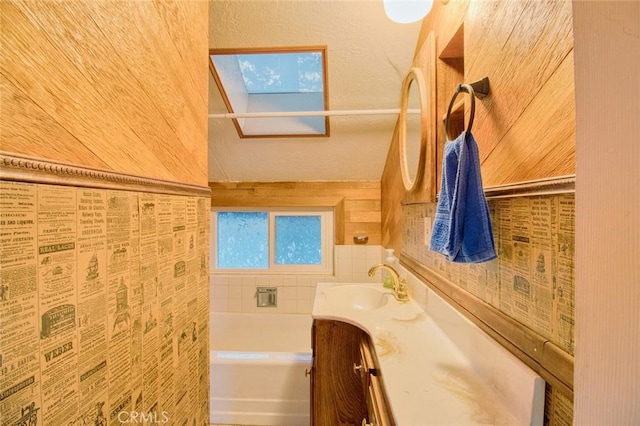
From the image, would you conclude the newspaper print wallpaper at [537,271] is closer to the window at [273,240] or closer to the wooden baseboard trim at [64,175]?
the wooden baseboard trim at [64,175]

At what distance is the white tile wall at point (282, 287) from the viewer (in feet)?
8.07

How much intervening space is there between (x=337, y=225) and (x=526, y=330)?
1.91m

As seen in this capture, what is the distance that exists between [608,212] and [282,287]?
2413 mm

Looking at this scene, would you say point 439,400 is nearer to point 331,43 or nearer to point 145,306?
point 145,306

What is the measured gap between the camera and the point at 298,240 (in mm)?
2596

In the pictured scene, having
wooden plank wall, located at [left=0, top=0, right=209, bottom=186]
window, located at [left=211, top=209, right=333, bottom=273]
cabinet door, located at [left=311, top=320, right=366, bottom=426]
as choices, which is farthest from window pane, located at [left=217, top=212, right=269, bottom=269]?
wooden plank wall, located at [left=0, top=0, right=209, bottom=186]

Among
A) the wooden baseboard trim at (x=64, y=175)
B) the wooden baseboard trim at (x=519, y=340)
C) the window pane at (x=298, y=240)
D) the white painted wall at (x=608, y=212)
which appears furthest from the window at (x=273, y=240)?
the white painted wall at (x=608, y=212)

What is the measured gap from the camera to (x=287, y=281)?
250cm

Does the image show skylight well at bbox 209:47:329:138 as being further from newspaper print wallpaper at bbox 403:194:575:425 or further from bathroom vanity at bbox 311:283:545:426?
newspaper print wallpaper at bbox 403:194:575:425

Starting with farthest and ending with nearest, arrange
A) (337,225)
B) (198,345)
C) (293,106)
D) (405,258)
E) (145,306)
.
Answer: (337,225) < (293,106) < (405,258) < (198,345) < (145,306)

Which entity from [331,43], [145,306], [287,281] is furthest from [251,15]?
[287,281]

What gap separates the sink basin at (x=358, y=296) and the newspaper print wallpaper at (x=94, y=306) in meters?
0.99

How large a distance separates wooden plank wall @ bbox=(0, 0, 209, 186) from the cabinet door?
39.6 inches

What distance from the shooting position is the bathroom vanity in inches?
23.8
